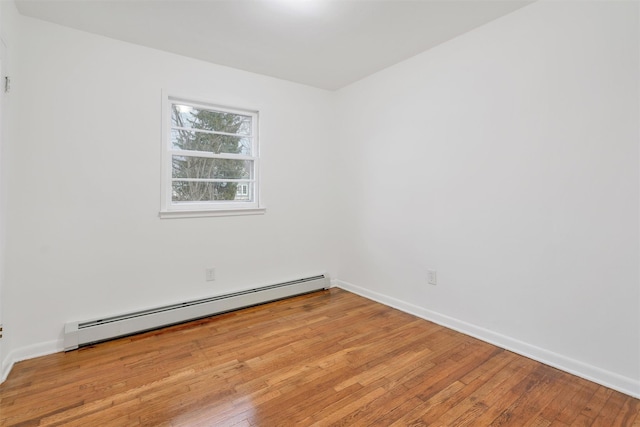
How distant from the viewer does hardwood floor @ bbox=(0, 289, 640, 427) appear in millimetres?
1592

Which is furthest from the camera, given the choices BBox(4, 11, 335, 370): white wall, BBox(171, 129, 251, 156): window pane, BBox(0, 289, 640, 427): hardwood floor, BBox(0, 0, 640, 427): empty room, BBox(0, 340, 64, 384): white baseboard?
BBox(171, 129, 251, 156): window pane

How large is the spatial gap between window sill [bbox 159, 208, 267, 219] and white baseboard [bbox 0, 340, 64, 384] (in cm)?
119

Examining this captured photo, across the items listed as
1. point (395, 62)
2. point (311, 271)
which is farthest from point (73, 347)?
point (395, 62)

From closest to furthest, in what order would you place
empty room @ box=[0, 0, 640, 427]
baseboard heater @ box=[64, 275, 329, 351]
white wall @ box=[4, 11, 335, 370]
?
1. empty room @ box=[0, 0, 640, 427]
2. white wall @ box=[4, 11, 335, 370]
3. baseboard heater @ box=[64, 275, 329, 351]

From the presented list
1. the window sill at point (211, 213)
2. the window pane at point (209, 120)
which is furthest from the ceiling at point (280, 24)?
the window sill at point (211, 213)

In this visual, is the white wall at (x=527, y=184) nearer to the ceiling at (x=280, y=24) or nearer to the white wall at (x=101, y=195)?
the ceiling at (x=280, y=24)

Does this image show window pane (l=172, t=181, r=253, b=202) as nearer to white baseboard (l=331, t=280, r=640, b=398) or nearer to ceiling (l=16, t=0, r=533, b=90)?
ceiling (l=16, t=0, r=533, b=90)

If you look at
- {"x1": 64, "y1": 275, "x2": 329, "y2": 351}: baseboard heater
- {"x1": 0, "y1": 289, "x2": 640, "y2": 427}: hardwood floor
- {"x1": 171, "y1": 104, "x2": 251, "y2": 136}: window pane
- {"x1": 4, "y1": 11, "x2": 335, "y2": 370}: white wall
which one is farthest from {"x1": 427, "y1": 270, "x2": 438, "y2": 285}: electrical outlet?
{"x1": 171, "y1": 104, "x2": 251, "y2": 136}: window pane

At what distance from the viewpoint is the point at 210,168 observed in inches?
121

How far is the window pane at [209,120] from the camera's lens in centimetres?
289

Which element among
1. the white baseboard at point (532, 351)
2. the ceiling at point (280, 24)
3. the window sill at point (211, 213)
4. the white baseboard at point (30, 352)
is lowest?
the white baseboard at point (30, 352)

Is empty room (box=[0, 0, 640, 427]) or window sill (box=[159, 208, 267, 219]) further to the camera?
window sill (box=[159, 208, 267, 219])

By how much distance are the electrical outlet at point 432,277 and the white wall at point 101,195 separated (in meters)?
1.69

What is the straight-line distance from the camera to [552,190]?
2.05 m
